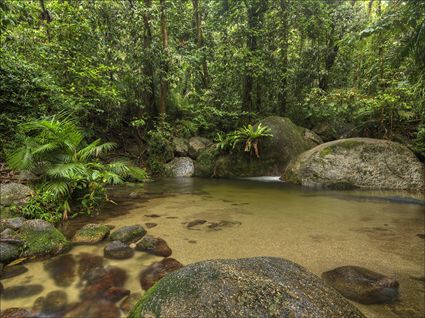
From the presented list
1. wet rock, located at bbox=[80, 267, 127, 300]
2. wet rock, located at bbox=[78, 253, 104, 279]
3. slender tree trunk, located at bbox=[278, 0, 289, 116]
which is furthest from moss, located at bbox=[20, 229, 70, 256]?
slender tree trunk, located at bbox=[278, 0, 289, 116]

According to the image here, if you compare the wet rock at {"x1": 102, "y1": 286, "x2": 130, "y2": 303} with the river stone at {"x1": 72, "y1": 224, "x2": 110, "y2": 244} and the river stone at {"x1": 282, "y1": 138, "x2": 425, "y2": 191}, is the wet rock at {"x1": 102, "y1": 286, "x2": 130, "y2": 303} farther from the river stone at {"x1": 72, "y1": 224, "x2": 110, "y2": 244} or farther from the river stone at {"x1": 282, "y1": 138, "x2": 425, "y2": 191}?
the river stone at {"x1": 282, "y1": 138, "x2": 425, "y2": 191}

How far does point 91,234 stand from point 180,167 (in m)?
7.47

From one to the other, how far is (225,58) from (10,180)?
1086cm

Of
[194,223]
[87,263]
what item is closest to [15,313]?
[87,263]

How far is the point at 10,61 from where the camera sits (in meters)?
6.87

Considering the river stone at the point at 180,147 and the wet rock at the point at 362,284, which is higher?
the river stone at the point at 180,147

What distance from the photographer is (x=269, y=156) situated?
1093 cm

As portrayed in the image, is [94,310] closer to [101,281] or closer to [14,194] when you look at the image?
[101,281]

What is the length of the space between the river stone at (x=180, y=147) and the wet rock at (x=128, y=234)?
8.06 m

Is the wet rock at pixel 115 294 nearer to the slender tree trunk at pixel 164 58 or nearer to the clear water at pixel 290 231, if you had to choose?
the clear water at pixel 290 231

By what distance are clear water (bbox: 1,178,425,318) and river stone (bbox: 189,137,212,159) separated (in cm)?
482

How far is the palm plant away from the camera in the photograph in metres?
4.95

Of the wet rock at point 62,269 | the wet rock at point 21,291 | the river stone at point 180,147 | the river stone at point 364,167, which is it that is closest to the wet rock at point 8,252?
the wet rock at point 62,269

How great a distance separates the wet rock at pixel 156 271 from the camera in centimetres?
303
